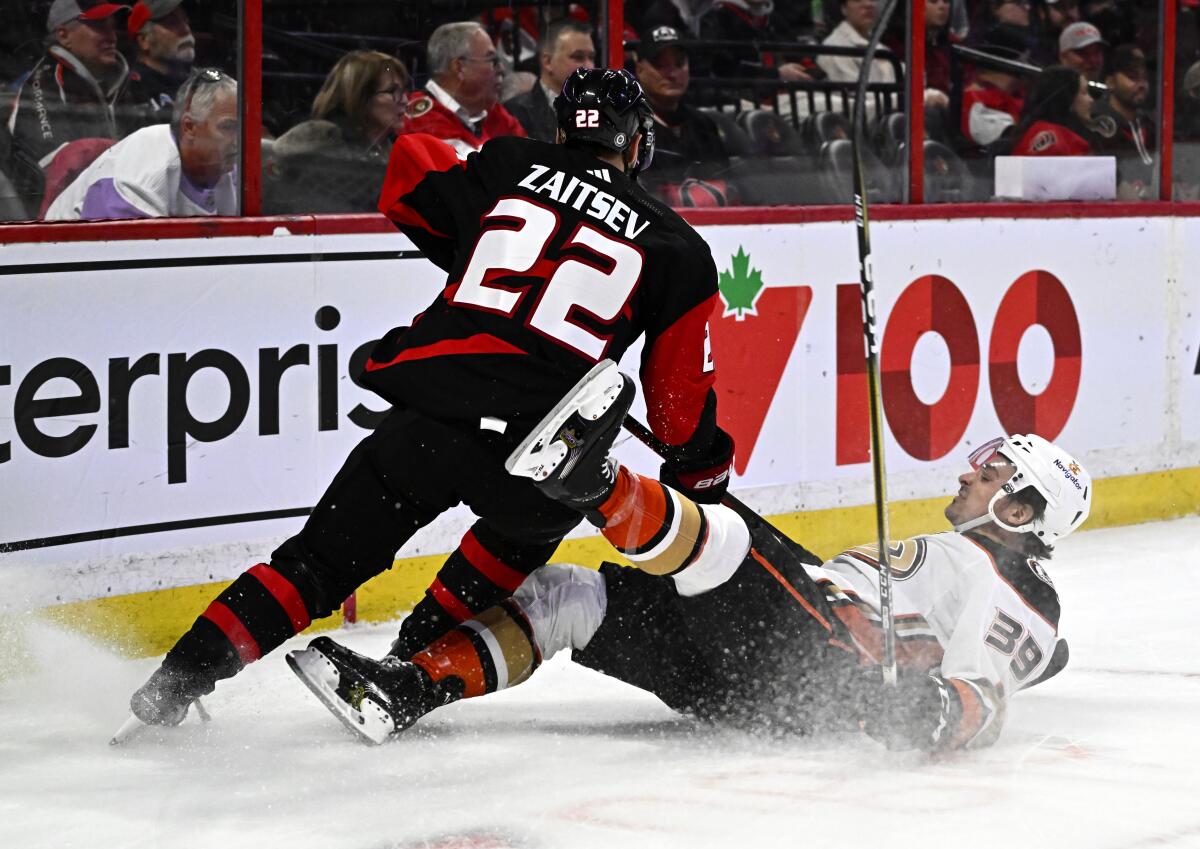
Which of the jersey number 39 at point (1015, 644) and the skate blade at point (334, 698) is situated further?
the jersey number 39 at point (1015, 644)

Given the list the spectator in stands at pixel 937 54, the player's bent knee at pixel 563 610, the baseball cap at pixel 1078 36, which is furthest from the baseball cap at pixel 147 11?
the baseball cap at pixel 1078 36

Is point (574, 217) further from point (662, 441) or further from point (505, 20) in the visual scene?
point (505, 20)

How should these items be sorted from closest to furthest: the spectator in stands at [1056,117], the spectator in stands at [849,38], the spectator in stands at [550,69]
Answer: the spectator in stands at [550,69] < the spectator in stands at [849,38] < the spectator in stands at [1056,117]

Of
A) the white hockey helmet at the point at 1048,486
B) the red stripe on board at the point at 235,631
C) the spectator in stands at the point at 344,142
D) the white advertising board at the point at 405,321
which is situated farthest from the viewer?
the spectator in stands at the point at 344,142

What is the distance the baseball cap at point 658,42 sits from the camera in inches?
182

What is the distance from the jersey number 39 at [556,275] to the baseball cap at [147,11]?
1278mm

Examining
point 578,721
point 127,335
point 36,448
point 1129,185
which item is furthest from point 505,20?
point 1129,185

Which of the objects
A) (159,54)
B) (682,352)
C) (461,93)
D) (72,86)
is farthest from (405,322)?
(682,352)

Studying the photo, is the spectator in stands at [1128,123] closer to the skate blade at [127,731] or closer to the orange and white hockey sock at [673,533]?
the orange and white hockey sock at [673,533]

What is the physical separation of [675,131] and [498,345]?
1.97 meters

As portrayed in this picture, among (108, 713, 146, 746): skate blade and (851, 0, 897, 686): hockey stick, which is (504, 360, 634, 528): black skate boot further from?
(108, 713, 146, 746): skate blade

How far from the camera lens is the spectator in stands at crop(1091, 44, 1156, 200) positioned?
5707 mm

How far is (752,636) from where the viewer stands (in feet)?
9.90

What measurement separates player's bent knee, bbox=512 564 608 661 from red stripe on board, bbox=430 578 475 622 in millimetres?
92
